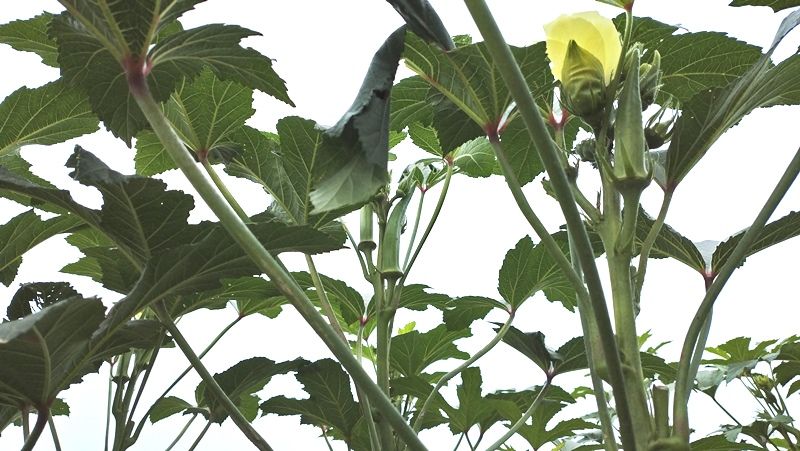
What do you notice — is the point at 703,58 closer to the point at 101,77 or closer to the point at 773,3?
the point at 773,3

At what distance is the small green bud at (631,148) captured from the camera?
45cm

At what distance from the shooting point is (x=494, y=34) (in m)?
0.34

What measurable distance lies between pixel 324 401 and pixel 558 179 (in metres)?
0.57

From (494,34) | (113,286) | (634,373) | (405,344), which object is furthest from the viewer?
(405,344)

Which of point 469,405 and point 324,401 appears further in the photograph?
point 469,405

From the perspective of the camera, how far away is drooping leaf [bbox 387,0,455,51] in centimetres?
40

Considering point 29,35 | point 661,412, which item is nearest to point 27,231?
point 29,35

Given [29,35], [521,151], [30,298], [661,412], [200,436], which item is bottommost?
[661,412]

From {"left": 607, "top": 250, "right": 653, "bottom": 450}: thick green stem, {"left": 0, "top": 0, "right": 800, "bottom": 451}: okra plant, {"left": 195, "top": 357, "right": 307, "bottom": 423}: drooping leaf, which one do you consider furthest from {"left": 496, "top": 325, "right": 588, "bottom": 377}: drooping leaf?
{"left": 607, "top": 250, "right": 653, "bottom": 450}: thick green stem

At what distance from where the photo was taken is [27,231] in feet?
2.44

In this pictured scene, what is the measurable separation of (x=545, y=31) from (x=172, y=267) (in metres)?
0.34

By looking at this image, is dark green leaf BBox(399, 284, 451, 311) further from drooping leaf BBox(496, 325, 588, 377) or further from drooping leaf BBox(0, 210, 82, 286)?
drooping leaf BBox(0, 210, 82, 286)

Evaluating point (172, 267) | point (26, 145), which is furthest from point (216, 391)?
point (26, 145)

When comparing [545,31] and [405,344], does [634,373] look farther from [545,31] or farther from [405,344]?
[405,344]
